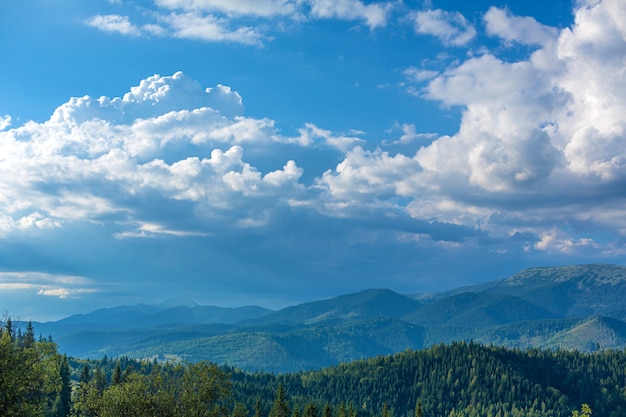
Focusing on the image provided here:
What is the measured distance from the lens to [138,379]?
3049 inches

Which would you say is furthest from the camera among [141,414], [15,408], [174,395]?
[174,395]

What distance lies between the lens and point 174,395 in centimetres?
7981

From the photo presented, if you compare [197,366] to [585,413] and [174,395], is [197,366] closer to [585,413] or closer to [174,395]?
[174,395]

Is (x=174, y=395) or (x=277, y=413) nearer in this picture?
(x=174, y=395)

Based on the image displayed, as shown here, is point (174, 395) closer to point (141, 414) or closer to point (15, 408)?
point (141, 414)

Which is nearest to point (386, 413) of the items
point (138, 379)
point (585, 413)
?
point (585, 413)

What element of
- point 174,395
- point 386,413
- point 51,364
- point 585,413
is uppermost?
point 51,364

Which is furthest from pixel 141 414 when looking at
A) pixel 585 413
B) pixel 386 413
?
pixel 386 413

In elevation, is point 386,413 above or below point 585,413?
below

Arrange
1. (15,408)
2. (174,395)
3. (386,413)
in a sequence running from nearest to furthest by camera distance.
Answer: (15,408), (174,395), (386,413)

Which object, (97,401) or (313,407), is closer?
(97,401)

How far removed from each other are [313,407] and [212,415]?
236 feet

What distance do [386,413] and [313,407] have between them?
1052 inches

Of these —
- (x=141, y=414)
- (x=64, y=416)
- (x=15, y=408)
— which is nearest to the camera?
(x=15, y=408)
